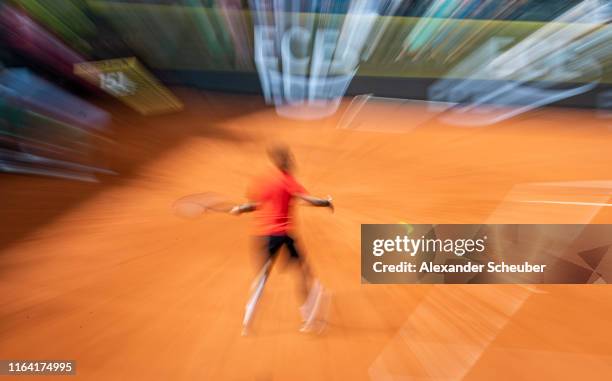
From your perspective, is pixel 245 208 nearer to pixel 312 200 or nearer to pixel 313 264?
pixel 312 200

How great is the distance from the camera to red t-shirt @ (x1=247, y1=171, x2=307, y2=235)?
224cm

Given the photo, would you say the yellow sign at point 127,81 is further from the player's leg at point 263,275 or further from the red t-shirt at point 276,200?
the player's leg at point 263,275

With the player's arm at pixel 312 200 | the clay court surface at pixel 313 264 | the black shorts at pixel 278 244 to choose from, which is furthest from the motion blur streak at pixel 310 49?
the black shorts at pixel 278 244

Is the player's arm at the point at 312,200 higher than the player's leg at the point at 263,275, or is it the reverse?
the player's arm at the point at 312,200

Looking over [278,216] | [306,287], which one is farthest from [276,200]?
[306,287]

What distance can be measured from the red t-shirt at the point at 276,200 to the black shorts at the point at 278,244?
1.1 inches

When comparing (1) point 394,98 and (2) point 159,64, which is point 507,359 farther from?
(2) point 159,64

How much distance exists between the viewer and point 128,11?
2285 millimetres

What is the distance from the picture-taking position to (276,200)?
2242 mm

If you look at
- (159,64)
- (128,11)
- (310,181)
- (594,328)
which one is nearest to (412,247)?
(310,181)

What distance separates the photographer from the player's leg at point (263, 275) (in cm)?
Answer: 227

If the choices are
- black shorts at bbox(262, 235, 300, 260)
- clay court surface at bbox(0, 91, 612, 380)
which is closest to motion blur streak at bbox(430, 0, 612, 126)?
clay court surface at bbox(0, 91, 612, 380)

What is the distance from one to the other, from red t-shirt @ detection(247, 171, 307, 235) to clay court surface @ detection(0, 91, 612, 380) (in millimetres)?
149

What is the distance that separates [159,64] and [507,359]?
260cm
